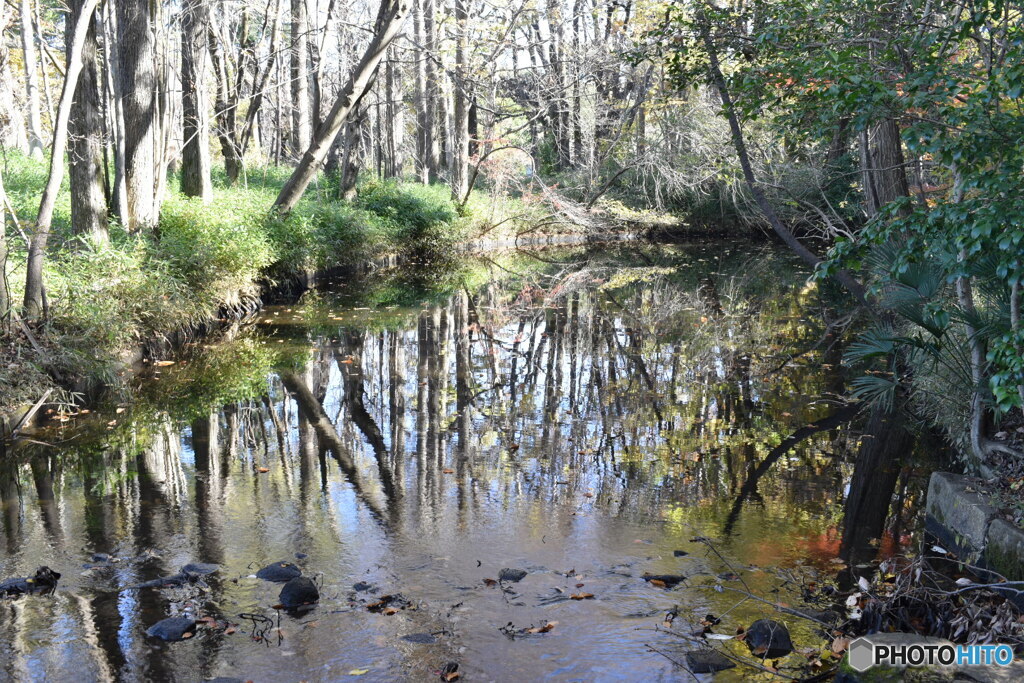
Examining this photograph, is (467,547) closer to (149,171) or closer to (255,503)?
(255,503)

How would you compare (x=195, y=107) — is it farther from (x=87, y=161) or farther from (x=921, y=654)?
(x=921, y=654)

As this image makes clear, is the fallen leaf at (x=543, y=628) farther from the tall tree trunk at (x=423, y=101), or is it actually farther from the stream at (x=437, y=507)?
the tall tree trunk at (x=423, y=101)

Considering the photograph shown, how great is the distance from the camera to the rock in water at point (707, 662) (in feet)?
13.9

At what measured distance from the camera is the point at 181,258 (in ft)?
41.6

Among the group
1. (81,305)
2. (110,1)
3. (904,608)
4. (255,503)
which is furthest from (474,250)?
(904,608)

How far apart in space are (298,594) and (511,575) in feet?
4.20

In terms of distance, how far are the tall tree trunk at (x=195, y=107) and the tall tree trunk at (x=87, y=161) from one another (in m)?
3.12

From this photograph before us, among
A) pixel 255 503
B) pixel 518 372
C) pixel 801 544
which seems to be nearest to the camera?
pixel 801 544

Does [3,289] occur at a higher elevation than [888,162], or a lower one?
lower

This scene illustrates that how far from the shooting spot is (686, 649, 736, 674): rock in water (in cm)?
425

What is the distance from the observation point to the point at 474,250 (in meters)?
27.0

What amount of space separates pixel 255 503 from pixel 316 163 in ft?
35.5

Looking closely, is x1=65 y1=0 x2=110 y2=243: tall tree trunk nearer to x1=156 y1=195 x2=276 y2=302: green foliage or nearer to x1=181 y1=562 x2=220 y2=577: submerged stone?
x1=156 y1=195 x2=276 y2=302: green foliage

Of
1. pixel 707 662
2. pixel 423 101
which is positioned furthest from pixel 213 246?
pixel 423 101
